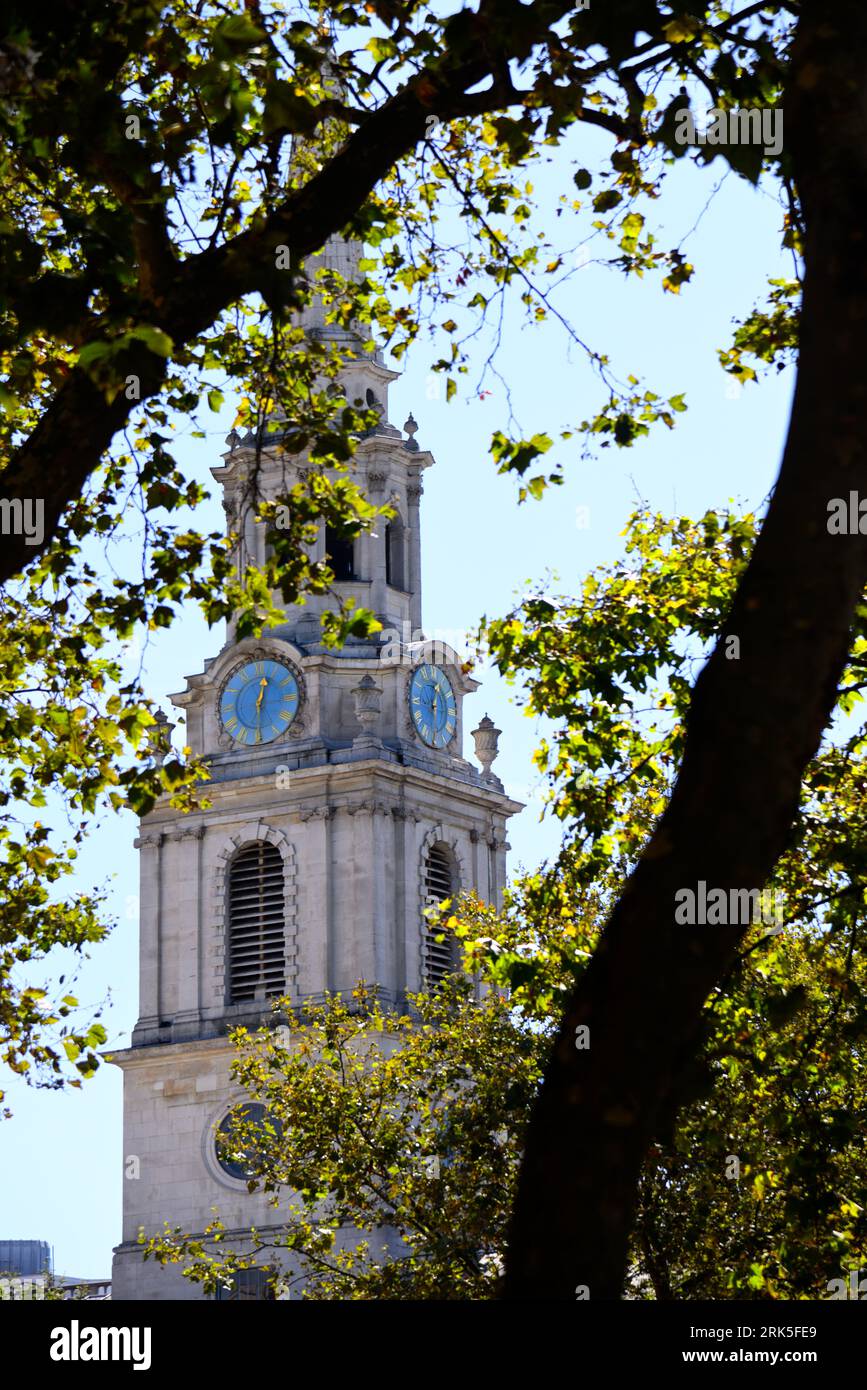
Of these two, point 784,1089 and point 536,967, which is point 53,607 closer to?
point 536,967

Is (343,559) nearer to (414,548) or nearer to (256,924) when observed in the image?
(414,548)

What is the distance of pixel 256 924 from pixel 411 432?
17.1 meters

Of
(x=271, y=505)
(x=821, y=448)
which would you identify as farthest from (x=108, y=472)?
(x=821, y=448)

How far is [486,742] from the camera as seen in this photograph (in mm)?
74000

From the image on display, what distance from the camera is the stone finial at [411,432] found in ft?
245

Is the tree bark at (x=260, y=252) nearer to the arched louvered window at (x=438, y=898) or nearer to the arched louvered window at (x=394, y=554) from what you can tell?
the arched louvered window at (x=438, y=898)

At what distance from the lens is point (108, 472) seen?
57.5ft

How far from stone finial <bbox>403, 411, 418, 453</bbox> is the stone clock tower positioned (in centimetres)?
12

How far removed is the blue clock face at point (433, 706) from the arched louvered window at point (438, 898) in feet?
12.1

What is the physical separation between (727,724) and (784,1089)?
10.6 metres
